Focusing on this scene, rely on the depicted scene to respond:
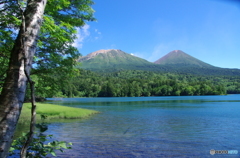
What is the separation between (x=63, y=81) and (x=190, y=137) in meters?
12.4

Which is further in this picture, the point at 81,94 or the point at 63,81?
the point at 81,94

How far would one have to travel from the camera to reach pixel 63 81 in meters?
15.9

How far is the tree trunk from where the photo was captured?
341 cm

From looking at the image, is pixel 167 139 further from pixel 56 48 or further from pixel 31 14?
pixel 31 14

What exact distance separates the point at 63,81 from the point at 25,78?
12.5 m

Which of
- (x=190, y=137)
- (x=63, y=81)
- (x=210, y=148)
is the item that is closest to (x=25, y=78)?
(x=63, y=81)

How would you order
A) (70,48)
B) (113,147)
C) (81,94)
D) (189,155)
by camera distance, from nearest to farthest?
(189,155) → (113,147) → (70,48) → (81,94)

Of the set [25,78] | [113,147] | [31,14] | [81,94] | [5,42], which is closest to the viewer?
[25,78]

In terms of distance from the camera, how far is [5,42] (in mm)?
10844

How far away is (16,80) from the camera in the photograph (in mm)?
3578

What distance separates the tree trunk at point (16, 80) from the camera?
134 inches

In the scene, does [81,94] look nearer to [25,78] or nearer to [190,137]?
[190,137]

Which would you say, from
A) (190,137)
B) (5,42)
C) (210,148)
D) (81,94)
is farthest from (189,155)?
(81,94)

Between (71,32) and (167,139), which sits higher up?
(71,32)
